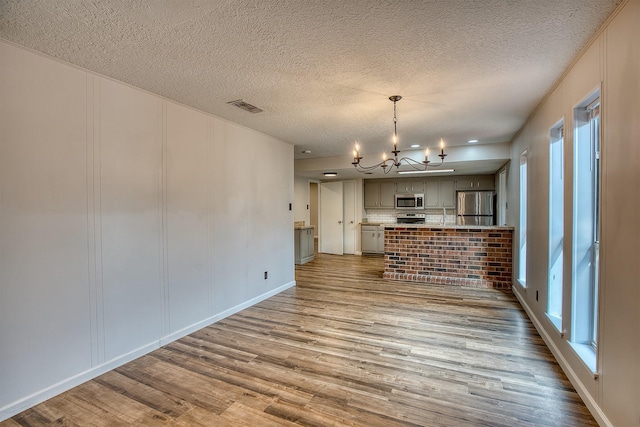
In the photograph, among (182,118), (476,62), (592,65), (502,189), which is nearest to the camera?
(592,65)

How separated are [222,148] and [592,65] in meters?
3.38

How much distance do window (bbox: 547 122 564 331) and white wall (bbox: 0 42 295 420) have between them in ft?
11.1

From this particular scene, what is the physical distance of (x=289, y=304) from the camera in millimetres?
4148

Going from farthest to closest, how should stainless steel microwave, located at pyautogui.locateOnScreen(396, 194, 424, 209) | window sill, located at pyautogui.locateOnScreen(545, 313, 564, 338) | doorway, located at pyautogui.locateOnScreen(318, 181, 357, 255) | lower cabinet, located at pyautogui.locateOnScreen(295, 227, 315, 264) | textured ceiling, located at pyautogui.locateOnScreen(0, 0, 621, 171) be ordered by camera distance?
doorway, located at pyautogui.locateOnScreen(318, 181, 357, 255)
stainless steel microwave, located at pyautogui.locateOnScreen(396, 194, 424, 209)
lower cabinet, located at pyautogui.locateOnScreen(295, 227, 315, 264)
window sill, located at pyautogui.locateOnScreen(545, 313, 564, 338)
textured ceiling, located at pyautogui.locateOnScreen(0, 0, 621, 171)

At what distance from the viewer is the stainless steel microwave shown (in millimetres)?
8086

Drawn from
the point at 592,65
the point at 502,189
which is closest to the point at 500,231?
the point at 502,189

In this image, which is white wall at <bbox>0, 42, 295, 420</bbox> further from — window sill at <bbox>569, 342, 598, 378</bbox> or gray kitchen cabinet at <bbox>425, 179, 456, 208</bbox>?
gray kitchen cabinet at <bbox>425, 179, 456, 208</bbox>

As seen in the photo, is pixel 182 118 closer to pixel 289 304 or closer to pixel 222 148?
pixel 222 148

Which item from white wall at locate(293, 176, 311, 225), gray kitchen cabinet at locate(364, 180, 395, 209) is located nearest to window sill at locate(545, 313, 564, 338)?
gray kitchen cabinet at locate(364, 180, 395, 209)

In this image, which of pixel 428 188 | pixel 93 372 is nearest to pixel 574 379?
pixel 93 372

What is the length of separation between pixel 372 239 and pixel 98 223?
22.1ft

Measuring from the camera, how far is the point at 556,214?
2748 millimetres

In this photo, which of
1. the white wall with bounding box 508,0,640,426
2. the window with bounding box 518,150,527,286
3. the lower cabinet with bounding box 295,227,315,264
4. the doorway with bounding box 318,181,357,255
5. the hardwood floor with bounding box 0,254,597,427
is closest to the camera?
the white wall with bounding box 508,0,640,426

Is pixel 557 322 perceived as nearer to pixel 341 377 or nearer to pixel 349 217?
pixel 341 377
